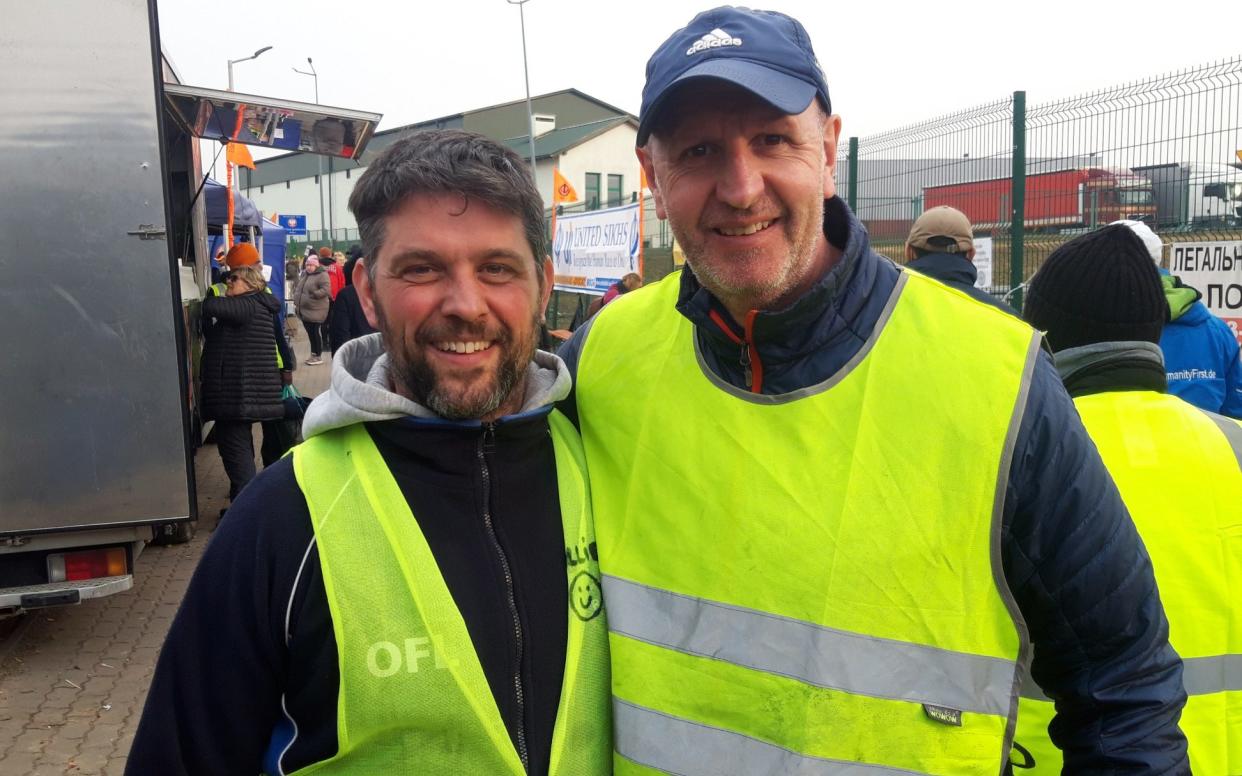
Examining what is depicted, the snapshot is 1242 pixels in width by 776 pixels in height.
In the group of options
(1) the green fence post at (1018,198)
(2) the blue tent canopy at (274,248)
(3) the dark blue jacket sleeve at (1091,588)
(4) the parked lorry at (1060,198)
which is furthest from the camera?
(2) the blue tent canopy at (274,248)

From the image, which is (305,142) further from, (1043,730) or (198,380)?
(1043,730)

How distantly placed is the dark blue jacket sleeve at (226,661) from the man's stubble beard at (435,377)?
0.31 meters

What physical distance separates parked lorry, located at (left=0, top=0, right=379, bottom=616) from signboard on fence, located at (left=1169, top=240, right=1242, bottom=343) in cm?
553

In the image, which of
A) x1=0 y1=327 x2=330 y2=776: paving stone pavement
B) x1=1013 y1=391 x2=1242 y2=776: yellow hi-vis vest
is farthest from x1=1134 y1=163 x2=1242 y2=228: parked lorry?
x1=0 y1=327 x2=330 y2=776: paving stone pavement

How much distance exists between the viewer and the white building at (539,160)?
49594mm

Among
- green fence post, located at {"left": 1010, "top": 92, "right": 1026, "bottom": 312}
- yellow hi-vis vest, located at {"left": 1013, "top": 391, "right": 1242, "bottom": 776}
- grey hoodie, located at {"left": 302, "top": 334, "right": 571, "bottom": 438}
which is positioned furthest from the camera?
green fence post, located at {"left": 1010, "top": 92, "right": 1026, "bottom": 312}

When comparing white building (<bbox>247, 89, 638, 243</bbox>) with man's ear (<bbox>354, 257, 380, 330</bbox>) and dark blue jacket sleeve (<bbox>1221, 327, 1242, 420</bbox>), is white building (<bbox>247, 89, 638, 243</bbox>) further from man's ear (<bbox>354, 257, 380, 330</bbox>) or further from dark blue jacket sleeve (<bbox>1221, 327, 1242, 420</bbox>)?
man's ear (<bbox>354, 257, 380, 330</bbox>)

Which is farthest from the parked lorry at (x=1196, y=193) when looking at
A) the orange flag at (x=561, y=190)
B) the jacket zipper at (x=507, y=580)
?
the orange flag at (x=561, y=190)

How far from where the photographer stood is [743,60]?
1.76m

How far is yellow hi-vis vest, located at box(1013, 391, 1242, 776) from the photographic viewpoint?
82.4 inches

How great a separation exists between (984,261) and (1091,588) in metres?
5.86

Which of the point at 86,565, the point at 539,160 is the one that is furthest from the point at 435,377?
the point at 539,160

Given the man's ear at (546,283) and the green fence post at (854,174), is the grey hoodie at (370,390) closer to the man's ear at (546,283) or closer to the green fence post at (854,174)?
the man's ear at (546,283)

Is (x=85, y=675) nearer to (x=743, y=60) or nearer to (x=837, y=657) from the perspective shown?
(x=837, y=657)
